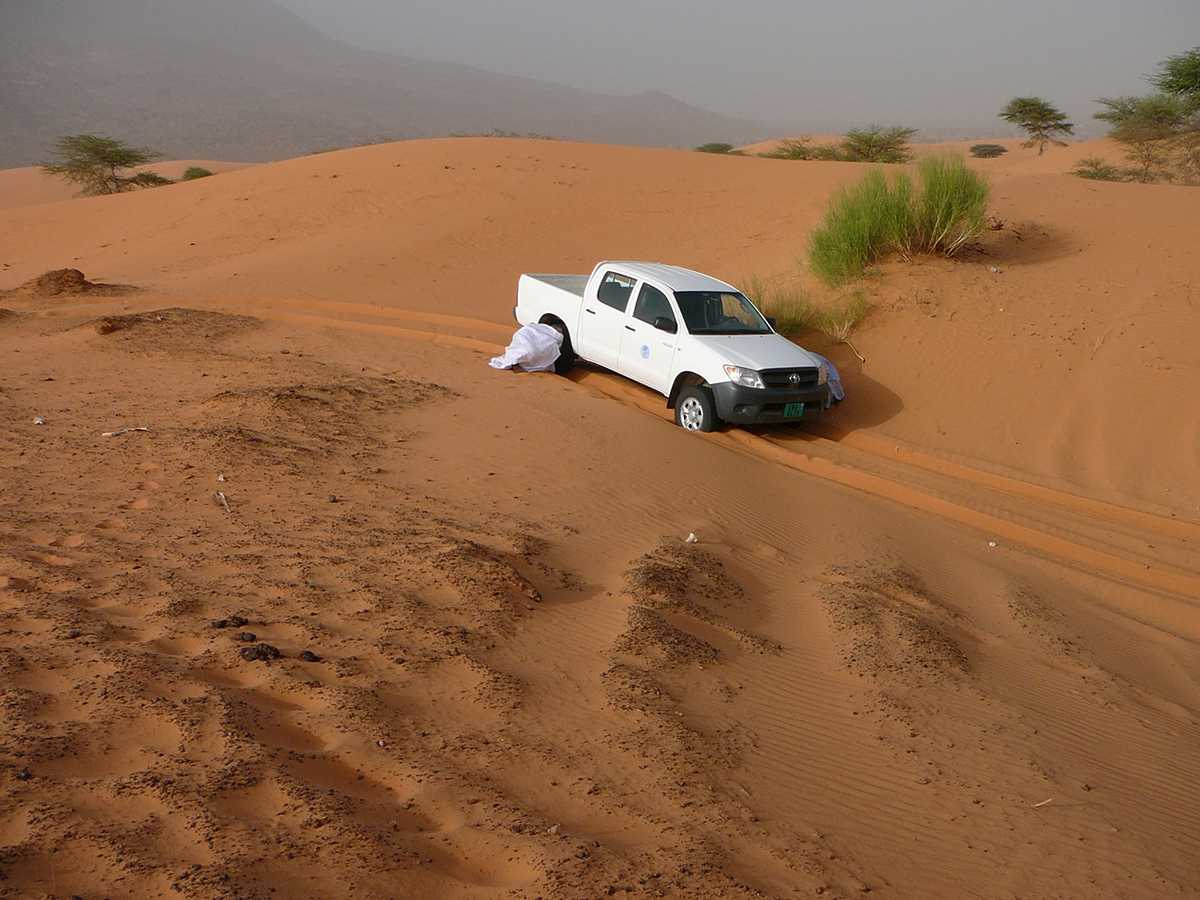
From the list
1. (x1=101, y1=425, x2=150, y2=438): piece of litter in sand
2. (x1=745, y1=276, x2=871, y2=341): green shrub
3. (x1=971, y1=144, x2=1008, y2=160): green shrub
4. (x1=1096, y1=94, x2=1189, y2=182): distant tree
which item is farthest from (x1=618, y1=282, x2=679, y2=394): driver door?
(x1=971, y1=144, x2=1008, y2=160): green shrub

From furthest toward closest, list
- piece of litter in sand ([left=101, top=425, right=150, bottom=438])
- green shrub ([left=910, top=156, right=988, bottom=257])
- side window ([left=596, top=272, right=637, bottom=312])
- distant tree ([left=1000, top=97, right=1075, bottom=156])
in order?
distant tree ([left=1000, top=97, right=1075, bottom=156]) → green shrub ([left=910, top=156, right=988, bottom=257]) → side window ([left=596, top=272, right=637, bottom=312]) → piece of litter in sand ([left=101, top=425, right=150, bottom=438])

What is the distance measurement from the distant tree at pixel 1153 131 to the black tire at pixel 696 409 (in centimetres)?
2980

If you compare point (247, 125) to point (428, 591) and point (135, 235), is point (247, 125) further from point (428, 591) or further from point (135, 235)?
point (428, 591)

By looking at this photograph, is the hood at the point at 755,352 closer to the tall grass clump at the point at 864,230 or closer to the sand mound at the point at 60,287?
the tall grass clump at the point at 864,230

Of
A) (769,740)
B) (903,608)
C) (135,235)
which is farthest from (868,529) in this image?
(135,235)

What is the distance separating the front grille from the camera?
10969 mm

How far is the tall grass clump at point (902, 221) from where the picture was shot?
15727 mm

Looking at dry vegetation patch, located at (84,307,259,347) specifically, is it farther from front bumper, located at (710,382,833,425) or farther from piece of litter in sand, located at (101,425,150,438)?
front bumper, located at (710,382,833,425)

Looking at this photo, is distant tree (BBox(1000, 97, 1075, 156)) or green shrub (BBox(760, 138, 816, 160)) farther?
distant tree (BBox(1000, 97, 1075, 156))

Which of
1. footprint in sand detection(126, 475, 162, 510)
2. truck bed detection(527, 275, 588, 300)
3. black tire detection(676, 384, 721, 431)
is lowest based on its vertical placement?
black tire detection(676, 384, 721, 431)

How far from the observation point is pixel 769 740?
16.3ft

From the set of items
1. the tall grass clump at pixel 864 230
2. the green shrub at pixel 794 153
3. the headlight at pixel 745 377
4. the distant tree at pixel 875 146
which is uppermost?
the distant tree at pixel 875 146

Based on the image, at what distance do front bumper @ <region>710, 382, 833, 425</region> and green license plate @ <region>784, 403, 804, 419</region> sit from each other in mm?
14

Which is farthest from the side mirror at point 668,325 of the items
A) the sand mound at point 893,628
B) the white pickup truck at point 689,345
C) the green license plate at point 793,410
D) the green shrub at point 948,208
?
the green shrub at point 948,208
